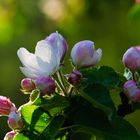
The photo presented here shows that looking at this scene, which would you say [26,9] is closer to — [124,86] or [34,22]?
[34,22]

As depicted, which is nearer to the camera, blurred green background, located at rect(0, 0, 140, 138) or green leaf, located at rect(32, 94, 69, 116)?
green leaf, located at rect(32, 94, 69, 116)

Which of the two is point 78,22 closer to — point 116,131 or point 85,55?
point 85,55

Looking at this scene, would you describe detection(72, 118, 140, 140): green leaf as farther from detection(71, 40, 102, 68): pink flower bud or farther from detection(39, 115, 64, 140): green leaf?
detection(71, 40, 102, 68): pink flower bud

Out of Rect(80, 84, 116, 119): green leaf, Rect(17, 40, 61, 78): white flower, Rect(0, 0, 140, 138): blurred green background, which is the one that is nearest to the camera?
Rect(80, 84, 116, 119): green leaf

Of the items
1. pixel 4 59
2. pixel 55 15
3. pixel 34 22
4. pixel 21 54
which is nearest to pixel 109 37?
pixel 34 22

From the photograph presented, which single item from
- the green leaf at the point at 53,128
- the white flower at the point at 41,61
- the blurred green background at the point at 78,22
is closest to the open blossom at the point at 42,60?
the white flower at the point at 41,61

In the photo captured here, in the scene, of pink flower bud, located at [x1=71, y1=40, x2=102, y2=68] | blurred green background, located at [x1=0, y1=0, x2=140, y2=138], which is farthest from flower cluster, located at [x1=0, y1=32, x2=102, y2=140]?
blurred green background, located at [x1=0, y1=0, x2=140, y2=138]
